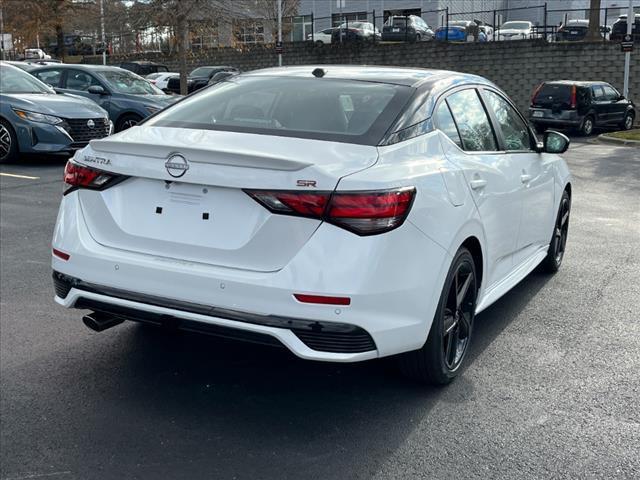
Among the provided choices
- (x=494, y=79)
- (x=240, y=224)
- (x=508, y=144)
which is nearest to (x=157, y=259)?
(x=240, y=224)

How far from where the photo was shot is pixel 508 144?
5.22 m

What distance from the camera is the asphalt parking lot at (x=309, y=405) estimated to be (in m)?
3.39

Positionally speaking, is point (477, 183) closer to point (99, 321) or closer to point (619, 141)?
point (99, 321)

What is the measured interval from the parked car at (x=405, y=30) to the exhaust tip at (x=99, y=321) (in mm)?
33553

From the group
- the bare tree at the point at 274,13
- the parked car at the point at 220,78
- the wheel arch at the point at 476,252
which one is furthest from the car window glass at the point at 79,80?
the bare tree at the point at 274,13

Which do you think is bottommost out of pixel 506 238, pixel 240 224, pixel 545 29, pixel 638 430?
Result: pixel 638 430

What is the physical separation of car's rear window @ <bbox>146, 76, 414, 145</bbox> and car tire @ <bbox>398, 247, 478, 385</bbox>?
830 mm

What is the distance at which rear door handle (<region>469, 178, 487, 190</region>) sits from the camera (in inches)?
168

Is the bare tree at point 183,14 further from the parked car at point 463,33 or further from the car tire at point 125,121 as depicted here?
the car tire at point 125,121

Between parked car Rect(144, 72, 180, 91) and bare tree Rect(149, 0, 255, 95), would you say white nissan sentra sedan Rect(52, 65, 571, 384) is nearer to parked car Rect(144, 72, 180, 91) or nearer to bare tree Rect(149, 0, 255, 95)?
bare tree Rect(149, 0, 255, 95)

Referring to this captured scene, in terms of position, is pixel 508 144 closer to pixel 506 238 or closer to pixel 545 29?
pixel 506 238

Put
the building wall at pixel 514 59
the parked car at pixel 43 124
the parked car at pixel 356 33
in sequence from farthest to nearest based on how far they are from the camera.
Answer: the parked car at pixel 356 33 → the building wall at pixel 514 59 → the parked car at pixel 43 124

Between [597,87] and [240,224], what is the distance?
72.6ft

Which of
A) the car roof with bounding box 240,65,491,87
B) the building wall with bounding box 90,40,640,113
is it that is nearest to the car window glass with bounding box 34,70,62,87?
the car roof with bounding box 240,65,491,87
